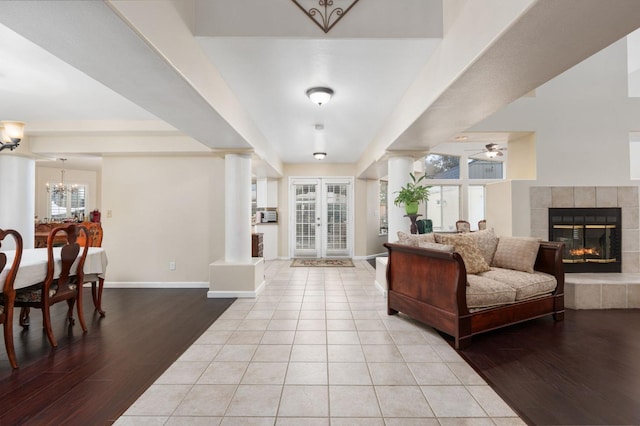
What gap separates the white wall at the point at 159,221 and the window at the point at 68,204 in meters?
5.63

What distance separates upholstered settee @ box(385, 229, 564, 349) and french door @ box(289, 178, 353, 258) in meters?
4.40

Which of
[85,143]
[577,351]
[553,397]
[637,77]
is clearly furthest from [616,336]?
[85,143]

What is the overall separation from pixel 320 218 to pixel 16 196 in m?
5.75

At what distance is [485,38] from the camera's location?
1.69m

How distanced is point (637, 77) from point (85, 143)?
9473 millimetres

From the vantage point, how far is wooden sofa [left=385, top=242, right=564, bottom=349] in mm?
2629

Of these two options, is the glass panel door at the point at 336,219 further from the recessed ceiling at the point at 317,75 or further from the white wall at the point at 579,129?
the white wall at the point at 579,129

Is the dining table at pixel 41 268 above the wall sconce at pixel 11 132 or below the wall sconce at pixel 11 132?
below

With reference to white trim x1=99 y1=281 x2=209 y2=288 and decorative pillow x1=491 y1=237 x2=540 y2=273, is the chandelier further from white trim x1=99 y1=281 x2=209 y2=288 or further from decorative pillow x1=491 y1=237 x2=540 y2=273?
decorative pillow x1=491 y1=237 x2=540 y2=273

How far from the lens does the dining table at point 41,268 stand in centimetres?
248

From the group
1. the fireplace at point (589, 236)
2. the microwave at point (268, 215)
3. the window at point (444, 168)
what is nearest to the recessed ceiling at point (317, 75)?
the fireplace at point (589, 236)

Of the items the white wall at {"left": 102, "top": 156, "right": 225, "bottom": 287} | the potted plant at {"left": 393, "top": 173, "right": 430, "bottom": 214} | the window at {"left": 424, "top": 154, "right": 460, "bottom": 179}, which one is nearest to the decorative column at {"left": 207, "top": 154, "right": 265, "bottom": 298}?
the white wall at {"left": 102, "top": 156, "right": 225, "bottom": 287}

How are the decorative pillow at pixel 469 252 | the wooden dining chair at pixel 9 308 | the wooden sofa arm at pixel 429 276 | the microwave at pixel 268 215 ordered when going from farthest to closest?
the microwave at pixel 268 215 < the decorative pillow at pixel 469 252 < the wooden sofa arm at pixel 429 276 < the wooden dining chair at pixel 9 308

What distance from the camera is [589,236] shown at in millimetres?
4203
